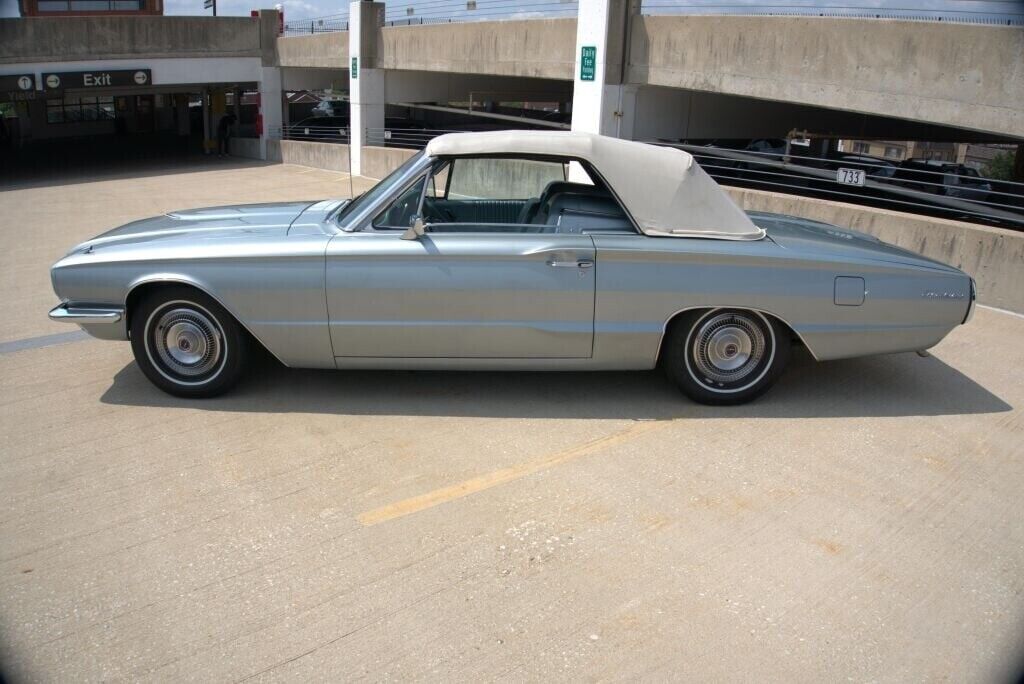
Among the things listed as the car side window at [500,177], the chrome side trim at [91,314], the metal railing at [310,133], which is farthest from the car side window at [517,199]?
the metal railing at [310,133]

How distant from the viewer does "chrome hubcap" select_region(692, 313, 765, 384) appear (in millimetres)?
5172

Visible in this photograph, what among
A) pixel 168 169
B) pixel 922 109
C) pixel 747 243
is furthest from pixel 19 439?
pixel 168 169

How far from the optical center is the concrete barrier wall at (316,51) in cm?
2203

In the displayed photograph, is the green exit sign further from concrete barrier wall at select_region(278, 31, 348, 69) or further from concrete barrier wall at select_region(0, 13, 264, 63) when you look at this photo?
concrete barrier wall at select_region(0, 13, 264, 63)

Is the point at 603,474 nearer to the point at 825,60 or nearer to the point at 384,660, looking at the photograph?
the point at 384,660

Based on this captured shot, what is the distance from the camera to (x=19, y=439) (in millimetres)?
4738

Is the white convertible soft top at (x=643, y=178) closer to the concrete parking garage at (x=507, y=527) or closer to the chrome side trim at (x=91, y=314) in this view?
the concrete parking garage at (x=507, y=527)

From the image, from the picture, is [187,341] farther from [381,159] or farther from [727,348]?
[381,159]

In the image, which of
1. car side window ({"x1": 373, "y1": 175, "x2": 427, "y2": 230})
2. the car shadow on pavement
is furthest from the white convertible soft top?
the car shadow on pavement

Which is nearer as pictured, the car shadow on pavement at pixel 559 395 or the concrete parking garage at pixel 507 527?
the concrete parking garage at pixel 507 527

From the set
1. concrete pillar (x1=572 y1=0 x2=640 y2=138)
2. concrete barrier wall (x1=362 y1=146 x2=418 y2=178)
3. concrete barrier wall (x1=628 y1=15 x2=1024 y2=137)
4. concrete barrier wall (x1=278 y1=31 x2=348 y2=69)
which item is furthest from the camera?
concrete barrier wall (x1=278 y1=31 x2=348 y2=69)

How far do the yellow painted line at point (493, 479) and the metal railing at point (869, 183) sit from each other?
429 centimetres

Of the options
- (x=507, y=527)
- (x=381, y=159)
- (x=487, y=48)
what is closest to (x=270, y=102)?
(x=381, y=159)

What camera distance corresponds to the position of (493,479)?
434cm
